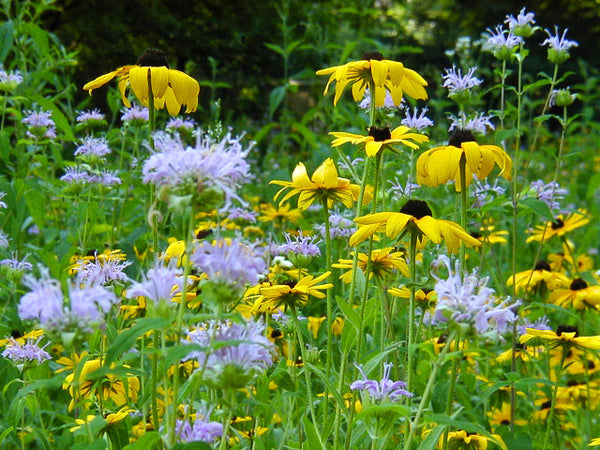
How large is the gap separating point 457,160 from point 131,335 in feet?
2.92

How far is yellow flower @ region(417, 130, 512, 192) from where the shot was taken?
163 cm

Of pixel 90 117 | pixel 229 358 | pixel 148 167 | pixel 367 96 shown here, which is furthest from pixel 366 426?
pixel 90 117

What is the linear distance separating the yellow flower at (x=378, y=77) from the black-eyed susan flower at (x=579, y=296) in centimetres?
121

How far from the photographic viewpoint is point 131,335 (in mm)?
1016

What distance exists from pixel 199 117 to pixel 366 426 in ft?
22.1

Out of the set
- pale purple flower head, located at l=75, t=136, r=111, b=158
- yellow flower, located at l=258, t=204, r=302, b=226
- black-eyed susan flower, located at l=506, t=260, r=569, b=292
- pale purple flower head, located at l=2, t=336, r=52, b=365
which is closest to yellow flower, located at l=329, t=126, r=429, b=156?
pale purple flower head, located at l=2, t=336, r=52, b=365

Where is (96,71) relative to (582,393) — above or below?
above

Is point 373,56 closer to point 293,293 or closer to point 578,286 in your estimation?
point 293,293

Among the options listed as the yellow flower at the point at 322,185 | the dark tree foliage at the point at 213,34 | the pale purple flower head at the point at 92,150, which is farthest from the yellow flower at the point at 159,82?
the dark tree foliage at the point at 213,34

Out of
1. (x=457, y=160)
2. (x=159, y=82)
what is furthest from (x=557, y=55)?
(x=159, y=82)

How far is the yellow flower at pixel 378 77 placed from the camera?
1.69 m

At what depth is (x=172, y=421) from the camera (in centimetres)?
108

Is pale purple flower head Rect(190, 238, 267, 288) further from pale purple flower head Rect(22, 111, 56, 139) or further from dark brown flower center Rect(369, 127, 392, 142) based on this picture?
pale purple flower head Rect(22, 111, 56, 139)

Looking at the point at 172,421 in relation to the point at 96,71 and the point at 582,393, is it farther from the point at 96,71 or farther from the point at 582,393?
the point at 96,71
